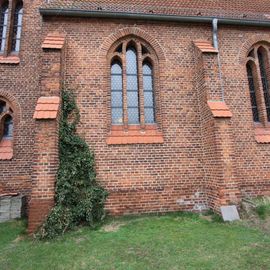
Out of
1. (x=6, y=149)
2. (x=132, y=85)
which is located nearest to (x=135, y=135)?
(x=132, y=85)

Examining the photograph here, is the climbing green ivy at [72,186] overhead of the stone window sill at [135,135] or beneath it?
beneath

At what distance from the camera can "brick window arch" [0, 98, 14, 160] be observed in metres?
8.57

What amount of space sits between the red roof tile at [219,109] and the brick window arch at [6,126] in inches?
254

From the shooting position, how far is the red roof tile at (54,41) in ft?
23.1

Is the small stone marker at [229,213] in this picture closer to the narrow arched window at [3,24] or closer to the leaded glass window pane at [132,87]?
the leaded glass window pane at [132,87]

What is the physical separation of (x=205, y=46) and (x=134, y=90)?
8.60 feet

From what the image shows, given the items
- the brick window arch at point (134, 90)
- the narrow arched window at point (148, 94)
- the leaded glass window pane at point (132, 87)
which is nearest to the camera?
the brick window arch at point (134, 90)

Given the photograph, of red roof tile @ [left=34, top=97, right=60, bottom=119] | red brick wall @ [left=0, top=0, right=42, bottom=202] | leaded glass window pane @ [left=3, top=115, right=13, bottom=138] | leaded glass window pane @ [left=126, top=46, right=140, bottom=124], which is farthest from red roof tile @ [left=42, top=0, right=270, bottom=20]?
leaded glass window pane @ [left=3, top=115, right=13, bottom=138]

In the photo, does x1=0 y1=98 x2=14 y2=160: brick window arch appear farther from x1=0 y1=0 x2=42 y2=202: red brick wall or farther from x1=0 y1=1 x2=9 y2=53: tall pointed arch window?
x1=0 y1=1 x2=9 y2=53: tall pointed arch window

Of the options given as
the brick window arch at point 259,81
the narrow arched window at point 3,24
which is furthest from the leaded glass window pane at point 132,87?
the narrow arched window at point 3,24

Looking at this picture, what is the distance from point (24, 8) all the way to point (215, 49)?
708 centimetres

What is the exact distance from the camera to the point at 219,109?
7262 mm

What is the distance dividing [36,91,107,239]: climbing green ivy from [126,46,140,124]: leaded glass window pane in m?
1.63

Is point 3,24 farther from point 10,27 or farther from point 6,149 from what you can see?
point 6,149
